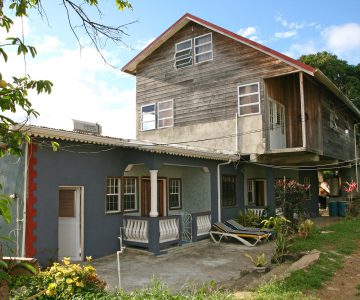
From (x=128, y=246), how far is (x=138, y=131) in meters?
8.70

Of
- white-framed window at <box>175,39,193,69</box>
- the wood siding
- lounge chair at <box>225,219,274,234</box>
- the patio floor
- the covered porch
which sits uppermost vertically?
white-framed window at <box>175,39,193,69</box>

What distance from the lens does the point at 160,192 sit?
49.1ft

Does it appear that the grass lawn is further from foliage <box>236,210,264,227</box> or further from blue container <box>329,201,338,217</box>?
blue container <box>329,201,338,217</box>

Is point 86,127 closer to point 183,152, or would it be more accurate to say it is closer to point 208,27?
point 183,152

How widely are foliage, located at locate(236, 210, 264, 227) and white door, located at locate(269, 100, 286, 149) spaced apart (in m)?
3.10

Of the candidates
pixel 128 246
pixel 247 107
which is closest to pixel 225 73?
pixel 247 107

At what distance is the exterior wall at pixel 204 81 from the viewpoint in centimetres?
1582

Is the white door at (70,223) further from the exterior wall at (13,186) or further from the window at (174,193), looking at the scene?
the window at (174,193)

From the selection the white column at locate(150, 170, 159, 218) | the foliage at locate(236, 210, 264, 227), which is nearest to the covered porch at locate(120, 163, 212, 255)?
the white column at locate(150, 170, 159, 218)

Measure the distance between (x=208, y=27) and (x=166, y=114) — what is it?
473cm

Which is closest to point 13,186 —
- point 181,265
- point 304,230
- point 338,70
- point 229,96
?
point 181,265

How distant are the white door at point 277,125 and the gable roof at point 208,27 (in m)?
2.02

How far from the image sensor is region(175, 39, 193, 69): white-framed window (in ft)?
59.3

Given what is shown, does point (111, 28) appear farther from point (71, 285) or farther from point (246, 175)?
point (246, 175)
